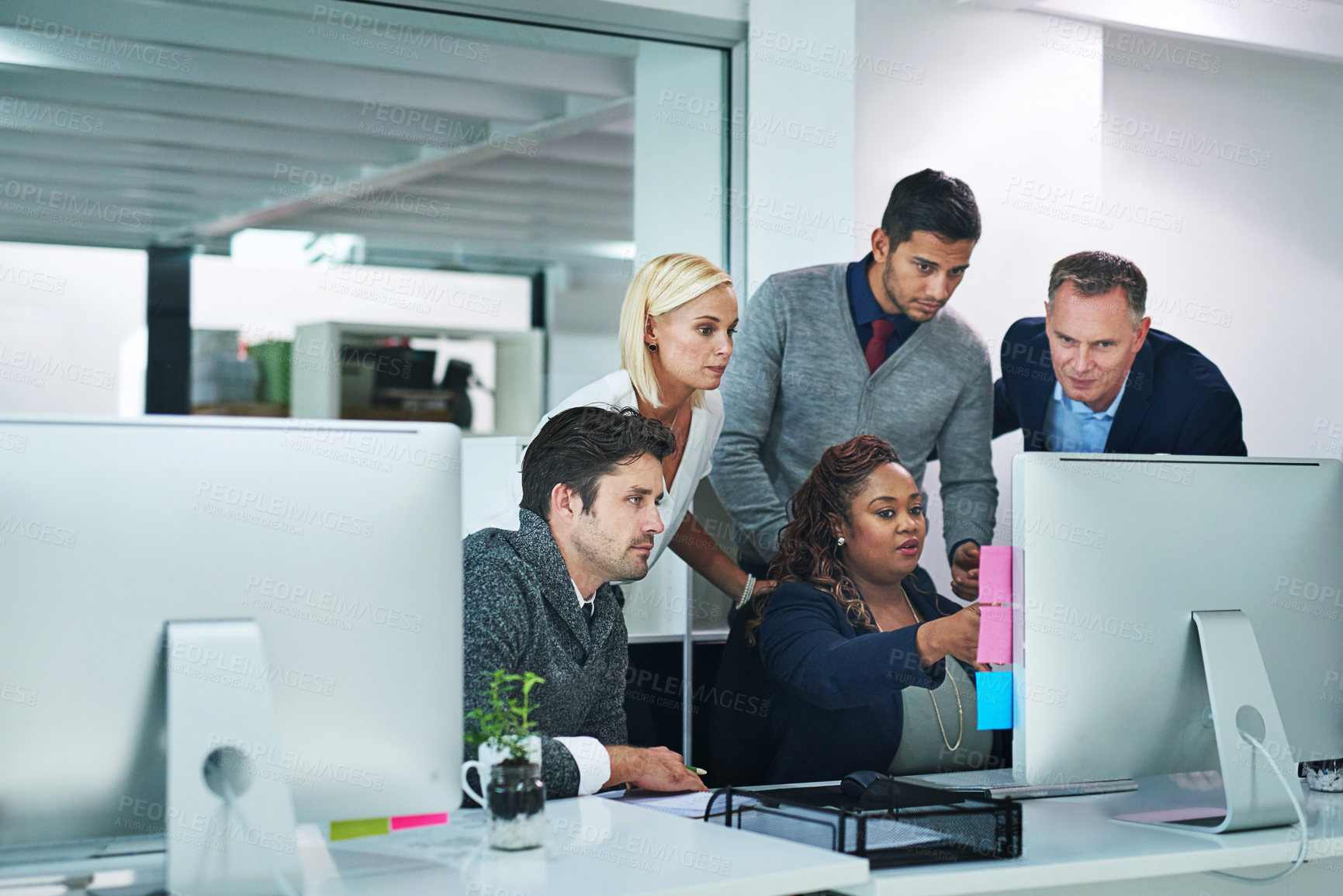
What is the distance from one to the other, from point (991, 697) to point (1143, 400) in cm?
97

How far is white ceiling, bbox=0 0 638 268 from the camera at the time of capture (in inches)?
108

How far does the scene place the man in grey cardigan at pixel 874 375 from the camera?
315 cm

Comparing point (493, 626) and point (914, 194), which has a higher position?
point (914, 194)

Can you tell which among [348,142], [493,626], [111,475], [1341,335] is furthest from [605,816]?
[1341,335]

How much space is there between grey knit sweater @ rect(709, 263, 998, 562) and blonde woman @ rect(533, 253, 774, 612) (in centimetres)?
Result: 10

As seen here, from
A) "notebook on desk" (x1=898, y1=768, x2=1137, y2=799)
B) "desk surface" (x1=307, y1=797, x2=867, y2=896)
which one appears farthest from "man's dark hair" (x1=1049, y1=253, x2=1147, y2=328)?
"desk surface" (x1=307, y1=797, x2=867, y2=896)

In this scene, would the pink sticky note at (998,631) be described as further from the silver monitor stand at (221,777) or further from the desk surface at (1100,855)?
the silver monitor stand at (221,777)

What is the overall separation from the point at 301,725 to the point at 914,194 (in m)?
2.33

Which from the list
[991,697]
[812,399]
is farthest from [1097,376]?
[991,697]

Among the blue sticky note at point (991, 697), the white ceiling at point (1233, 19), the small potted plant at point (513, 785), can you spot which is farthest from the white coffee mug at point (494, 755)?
the white ceiling at point (1233, 19)

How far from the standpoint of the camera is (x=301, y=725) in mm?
1400

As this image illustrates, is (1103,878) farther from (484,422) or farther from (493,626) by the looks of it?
(484,422)

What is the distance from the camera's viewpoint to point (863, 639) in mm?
2971

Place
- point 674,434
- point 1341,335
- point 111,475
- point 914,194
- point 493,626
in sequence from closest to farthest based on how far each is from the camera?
1. point 111,475
2. point 493,626
3. point 674,434
4. point 914,194
5. point 1341,335
